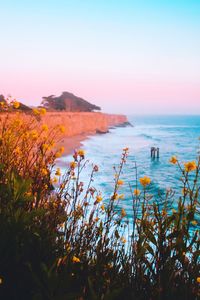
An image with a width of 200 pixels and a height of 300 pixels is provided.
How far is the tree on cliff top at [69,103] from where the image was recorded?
74.1 m

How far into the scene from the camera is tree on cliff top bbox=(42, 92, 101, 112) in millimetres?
74062

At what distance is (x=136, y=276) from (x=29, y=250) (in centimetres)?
80

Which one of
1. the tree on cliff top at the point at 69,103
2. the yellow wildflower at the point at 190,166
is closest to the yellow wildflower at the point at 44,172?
the yellow wildflower at the point at 190,166

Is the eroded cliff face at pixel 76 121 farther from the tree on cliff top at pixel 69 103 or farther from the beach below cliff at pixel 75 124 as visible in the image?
the tree on cliff top at pixel 69 103

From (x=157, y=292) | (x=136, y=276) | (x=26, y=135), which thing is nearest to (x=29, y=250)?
(x=136, y=276)

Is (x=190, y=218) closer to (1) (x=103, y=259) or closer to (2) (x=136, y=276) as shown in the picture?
(2) (x=136, y=276)

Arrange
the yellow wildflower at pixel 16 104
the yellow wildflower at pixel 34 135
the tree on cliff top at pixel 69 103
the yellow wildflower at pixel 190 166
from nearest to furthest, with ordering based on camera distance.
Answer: the yellow wildflower at pixel 190 166
the yellow wildflower at pixel 34 135
the yellow wildflower at pixel 16 104
the tree on cliff top at pixel 69 103

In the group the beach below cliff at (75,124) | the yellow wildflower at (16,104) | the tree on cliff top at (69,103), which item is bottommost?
the beach below cliff at (75,124)

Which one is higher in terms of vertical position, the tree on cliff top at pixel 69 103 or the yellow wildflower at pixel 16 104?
the tree on cliff top at pixel 69 103

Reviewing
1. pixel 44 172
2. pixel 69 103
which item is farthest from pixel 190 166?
pixel 69 103

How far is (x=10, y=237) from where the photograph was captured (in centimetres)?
252

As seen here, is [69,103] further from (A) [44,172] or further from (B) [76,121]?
(A) [44,172]

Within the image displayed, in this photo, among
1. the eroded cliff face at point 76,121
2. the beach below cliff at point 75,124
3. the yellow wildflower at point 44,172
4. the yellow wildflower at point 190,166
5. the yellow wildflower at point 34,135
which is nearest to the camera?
the yellow wildflower at point 190,166

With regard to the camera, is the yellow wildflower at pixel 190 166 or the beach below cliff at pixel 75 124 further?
the beach below cliff at pixel 75 124
